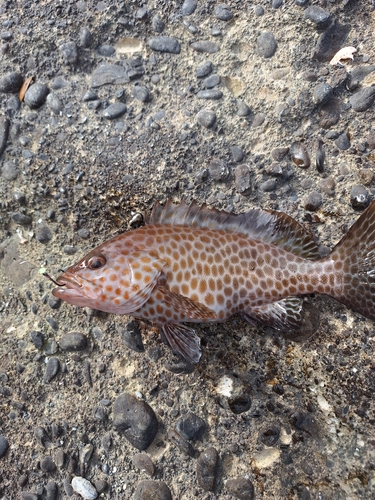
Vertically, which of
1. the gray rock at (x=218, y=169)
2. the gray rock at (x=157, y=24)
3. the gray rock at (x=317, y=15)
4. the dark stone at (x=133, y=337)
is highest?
the gray rock at (x=317, y=15)

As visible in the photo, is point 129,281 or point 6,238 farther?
point 6,238

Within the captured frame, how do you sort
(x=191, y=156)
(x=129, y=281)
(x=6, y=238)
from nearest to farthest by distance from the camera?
(x=129, y=281)
(x=191, y=156)
(x=6, y=238)

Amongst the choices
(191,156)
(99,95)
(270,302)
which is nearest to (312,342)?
(270,302)

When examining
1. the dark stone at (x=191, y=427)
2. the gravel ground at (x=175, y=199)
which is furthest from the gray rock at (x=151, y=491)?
the dark stone at (x=191, y=427)

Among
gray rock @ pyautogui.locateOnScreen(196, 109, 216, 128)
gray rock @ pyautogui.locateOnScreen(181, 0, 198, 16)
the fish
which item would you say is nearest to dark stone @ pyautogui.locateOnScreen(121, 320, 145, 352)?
the fish

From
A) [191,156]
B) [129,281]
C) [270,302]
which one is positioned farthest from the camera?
[191,156]

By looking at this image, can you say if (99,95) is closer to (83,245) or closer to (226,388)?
(83,245)

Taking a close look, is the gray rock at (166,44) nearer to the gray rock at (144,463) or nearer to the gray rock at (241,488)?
the gray rock at (144,463)
